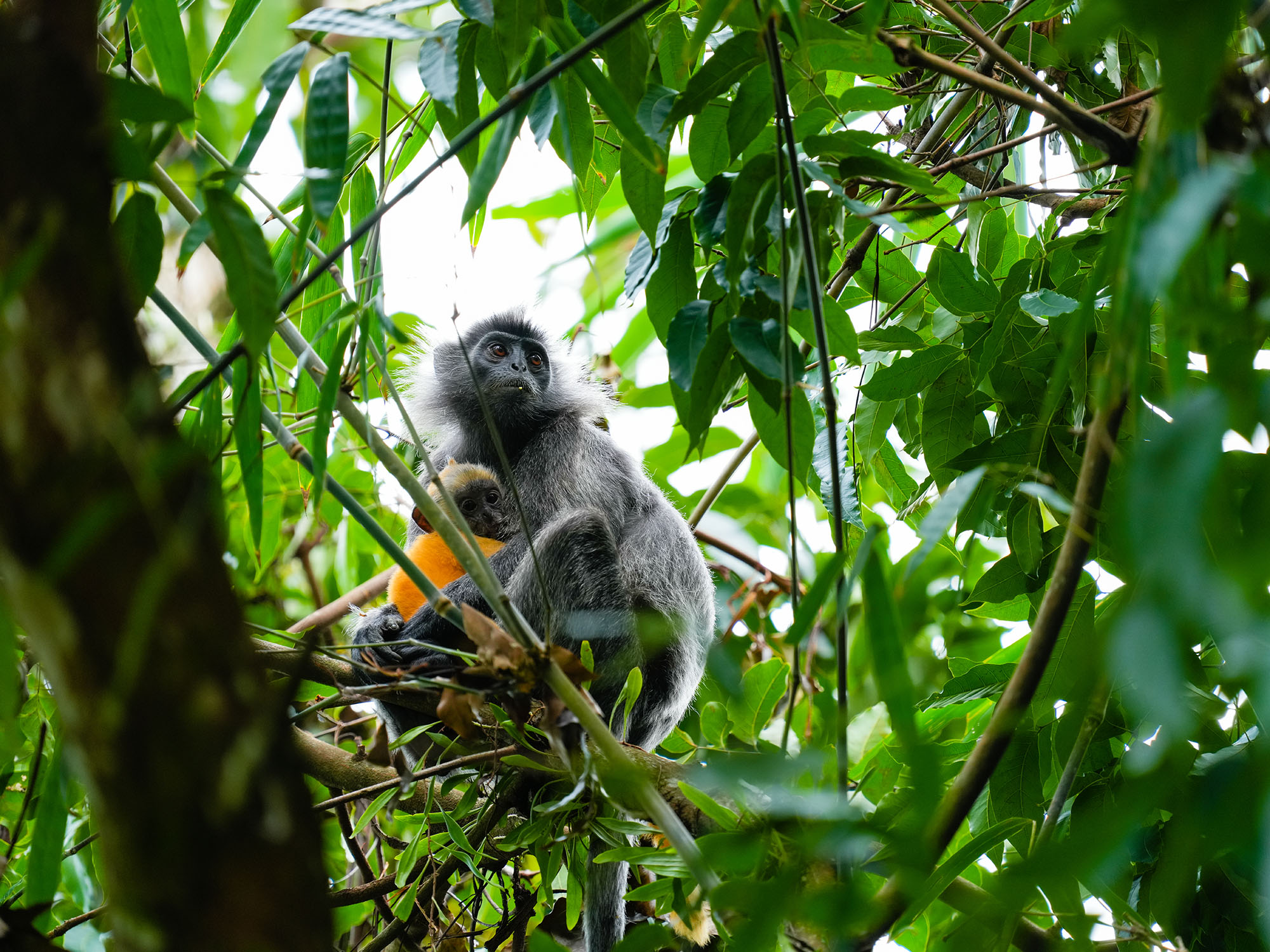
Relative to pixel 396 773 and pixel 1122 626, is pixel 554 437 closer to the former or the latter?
pixel 396 773

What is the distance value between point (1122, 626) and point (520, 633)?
26.5 inches

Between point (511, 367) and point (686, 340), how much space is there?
236 cm

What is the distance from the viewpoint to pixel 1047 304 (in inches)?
61.9

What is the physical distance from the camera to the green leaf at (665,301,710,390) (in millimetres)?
1285

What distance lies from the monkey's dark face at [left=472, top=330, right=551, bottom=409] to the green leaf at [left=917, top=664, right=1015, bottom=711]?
2044 millimetres

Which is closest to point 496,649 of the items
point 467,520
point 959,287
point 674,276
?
point 674,276

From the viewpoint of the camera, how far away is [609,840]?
180 centimetres

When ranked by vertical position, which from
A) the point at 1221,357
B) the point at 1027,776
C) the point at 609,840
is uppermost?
the point at 1221,357

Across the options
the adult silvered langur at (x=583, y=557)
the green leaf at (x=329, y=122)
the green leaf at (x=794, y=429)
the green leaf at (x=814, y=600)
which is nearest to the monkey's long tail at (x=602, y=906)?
the adult silvered langur at (x=583, y=557)

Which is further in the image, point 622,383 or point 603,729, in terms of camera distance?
point 622,383

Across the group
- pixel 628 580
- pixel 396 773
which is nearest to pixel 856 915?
pixel 396 773

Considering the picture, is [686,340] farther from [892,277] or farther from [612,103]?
[892,277]

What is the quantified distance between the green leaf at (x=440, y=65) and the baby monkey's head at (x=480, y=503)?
181cm

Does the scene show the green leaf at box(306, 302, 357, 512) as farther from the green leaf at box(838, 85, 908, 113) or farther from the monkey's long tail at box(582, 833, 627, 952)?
the monkey's long tail at box(582, 833, 627, 952)
